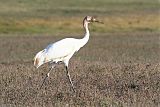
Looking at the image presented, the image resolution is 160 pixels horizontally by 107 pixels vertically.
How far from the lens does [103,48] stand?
2828 centimetres

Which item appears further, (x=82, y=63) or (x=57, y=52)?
(x=82, y=63)

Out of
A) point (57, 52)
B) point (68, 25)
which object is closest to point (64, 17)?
point (68, 25)

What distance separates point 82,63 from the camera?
18906mm

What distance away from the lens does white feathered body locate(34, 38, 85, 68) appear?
45.7ft

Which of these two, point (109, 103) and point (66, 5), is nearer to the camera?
point (109, 103)

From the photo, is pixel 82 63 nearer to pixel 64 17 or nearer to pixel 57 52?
pixel 57 52

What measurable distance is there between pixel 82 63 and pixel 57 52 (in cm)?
477

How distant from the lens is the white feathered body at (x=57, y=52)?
45.7 feet

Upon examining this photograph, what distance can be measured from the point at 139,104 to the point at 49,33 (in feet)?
95.9

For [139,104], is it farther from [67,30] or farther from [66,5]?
[66,5]

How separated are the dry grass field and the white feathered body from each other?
570 millimetres

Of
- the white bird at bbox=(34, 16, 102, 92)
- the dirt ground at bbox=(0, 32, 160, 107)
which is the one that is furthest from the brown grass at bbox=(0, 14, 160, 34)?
the white bird at bbox=(34, 16, 102, 92)

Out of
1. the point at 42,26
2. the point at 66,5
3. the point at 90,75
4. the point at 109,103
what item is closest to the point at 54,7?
the point at 66,5

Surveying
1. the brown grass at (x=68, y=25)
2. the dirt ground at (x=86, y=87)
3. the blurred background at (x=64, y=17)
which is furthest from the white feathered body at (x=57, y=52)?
the brown grass at (x=68, y=25)
